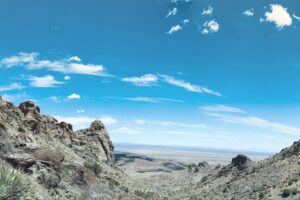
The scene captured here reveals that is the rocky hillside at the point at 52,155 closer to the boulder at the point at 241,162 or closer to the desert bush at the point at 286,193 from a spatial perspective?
the desert bush at the point at 286,193

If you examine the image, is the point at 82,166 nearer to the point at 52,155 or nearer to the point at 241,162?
the point at 52,155

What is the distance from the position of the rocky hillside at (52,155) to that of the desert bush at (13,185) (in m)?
6.59

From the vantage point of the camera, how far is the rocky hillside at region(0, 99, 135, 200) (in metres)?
43.9

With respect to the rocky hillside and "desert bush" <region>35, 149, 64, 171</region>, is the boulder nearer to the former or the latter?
the rocky hillside

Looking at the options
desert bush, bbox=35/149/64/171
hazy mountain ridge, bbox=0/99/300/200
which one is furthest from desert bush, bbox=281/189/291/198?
desert bush, bbox=35/149/64/171

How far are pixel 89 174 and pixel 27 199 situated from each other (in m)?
43.8

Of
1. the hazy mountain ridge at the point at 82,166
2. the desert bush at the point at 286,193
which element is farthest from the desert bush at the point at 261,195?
the desert bush at the point at 286,193

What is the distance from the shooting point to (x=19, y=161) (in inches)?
1676

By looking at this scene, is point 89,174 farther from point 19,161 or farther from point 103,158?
point 103,158

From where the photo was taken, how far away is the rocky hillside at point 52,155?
4394 cm

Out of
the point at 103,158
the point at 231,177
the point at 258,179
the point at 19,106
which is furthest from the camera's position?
the point at 231,177

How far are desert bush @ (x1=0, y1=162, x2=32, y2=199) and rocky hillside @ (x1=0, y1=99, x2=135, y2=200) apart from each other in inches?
259

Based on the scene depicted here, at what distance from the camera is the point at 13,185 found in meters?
22.0

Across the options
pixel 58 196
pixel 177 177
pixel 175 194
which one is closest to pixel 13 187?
pixel 58 196
